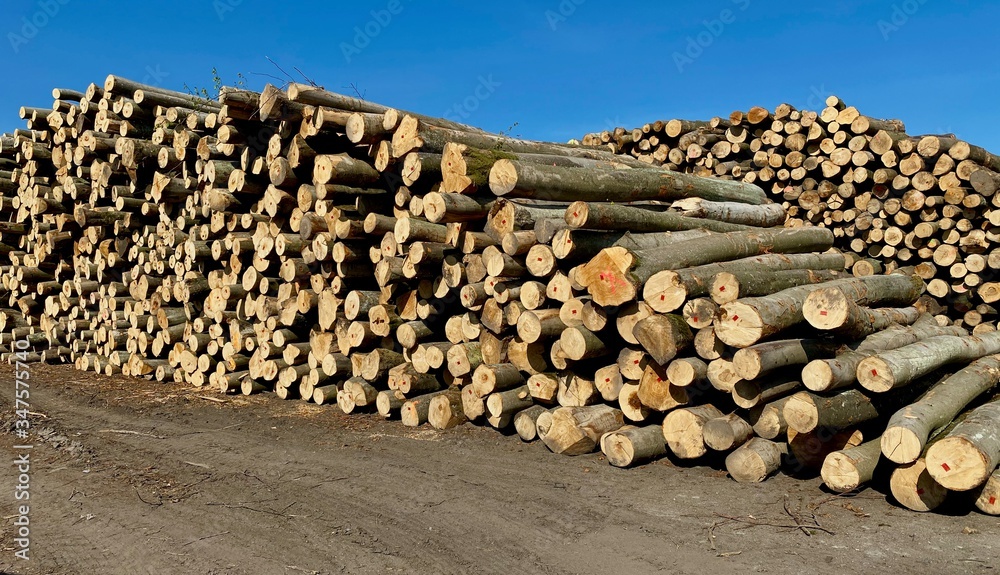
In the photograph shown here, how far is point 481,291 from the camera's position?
247 inches

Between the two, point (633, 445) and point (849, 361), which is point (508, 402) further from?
point (849, 361)

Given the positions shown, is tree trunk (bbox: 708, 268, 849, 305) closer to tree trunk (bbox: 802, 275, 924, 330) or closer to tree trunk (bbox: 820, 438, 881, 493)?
tree trunk (bbox: 802, 275, 924, 330)

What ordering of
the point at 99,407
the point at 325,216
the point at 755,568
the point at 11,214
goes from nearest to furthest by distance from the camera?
the point at 755,568, the point at 325,216, the point at 99,407, the point at 11,214

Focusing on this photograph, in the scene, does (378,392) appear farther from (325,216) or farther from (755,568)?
(755,568)

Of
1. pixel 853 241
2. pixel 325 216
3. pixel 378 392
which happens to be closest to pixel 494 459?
pixel 378 392

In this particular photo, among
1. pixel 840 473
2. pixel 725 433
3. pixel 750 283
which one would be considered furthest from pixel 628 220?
pixel 840 473

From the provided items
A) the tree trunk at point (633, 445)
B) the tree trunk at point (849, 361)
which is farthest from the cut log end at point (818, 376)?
the tree trunk at point (633, 445)

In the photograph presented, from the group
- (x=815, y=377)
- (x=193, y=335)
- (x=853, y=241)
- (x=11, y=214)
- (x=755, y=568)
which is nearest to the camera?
(x=755, y=568)

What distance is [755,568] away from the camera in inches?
139

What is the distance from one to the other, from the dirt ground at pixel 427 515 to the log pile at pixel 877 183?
612 cm

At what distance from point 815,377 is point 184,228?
25.5 feet

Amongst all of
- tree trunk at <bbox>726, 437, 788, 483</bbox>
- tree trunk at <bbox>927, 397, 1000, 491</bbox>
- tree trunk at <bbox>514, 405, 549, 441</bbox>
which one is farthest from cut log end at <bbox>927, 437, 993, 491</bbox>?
tree trunk at <bbox>514, 405, 549, 441</bbox>

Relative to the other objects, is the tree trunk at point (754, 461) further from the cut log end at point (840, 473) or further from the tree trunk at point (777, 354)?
the tree trunk at point (777, 354)

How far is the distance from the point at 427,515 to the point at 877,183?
27.7 ft
